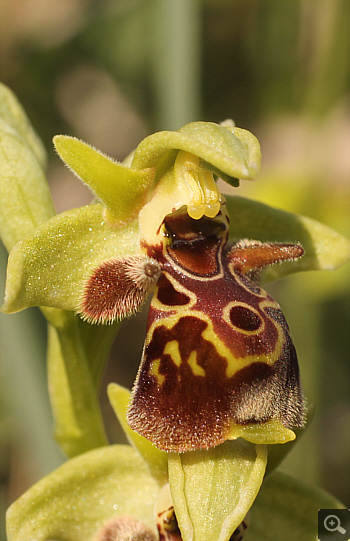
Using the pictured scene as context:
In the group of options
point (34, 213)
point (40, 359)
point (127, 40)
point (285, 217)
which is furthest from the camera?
point (127, 40)

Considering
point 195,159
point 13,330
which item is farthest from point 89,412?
point 195,159

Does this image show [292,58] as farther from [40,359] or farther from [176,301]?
[176,301]

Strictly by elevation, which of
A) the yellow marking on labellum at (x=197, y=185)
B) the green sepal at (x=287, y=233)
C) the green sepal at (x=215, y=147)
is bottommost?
the green sepal at (x=287, y=233)

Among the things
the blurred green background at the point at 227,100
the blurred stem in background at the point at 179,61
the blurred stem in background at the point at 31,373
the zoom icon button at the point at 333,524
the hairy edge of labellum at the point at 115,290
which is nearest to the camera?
the hairy edge of labellum at the point at 115,290

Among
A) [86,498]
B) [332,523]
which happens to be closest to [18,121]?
[86,498]

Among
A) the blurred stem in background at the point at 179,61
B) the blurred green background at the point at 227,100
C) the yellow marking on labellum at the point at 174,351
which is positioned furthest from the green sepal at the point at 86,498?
the blurred stem in background at the point at 179,61

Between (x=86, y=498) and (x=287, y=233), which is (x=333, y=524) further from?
(x=287, y=233)

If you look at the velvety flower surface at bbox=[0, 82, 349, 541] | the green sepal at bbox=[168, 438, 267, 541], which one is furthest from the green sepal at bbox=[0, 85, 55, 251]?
the green sepal at bbox=[168, 438, 267, 541]

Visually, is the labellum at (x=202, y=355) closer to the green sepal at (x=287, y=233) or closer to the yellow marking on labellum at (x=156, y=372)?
the yellow marking on labellum at (x=156, y=372)
